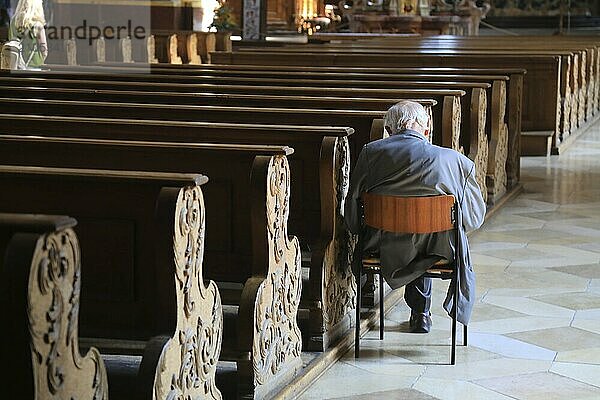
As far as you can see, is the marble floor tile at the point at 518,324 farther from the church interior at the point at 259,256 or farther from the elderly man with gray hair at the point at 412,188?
the elderly man with gray hair at the point at 412,188

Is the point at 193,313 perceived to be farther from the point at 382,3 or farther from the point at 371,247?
the point at 382,3

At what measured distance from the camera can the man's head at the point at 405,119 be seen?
16.3ft

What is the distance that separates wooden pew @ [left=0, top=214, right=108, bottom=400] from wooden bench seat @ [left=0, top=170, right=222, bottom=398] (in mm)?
184

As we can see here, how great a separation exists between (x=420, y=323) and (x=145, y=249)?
1.85 metres

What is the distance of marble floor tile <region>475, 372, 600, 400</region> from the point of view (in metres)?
4.46

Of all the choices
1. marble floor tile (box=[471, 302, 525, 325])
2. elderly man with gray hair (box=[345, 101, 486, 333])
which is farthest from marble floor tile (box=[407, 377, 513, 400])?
marble floor tile (box=[471, 302, 525, 325])

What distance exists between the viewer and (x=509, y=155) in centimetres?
932

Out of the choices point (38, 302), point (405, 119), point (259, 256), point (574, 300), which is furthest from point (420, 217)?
point (38, 302)

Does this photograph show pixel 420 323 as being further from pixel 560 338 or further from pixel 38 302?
pixel 38 302

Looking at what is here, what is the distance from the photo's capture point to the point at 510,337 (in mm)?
5281

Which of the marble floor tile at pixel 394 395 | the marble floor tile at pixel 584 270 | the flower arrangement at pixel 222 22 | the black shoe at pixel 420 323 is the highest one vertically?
the flower arrangement at pixel 222 22

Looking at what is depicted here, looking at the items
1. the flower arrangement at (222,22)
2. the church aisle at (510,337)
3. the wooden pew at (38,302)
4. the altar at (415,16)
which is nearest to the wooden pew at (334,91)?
the church aisle at (510,337)

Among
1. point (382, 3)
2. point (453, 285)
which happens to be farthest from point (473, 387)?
point (382, 3)

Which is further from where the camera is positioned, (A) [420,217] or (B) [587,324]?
(B) [587,324]
